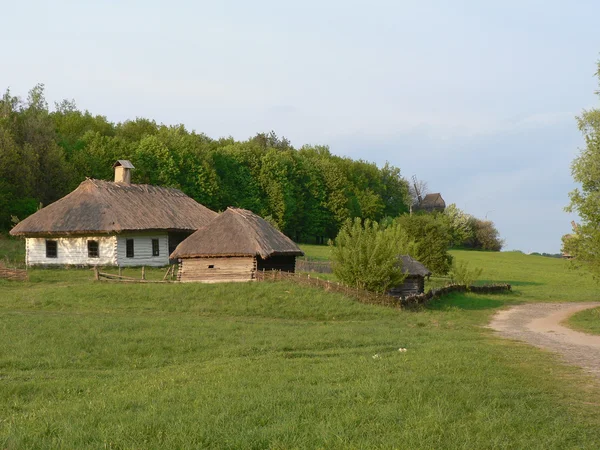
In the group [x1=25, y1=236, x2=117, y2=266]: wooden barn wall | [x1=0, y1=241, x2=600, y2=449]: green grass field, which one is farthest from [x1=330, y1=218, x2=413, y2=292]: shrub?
[x1=25, y1=236, x2=117, y2=266]: wooden barn wall

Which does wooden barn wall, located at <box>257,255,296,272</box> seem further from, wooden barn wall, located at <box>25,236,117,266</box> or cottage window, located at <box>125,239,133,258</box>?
wooden barn wall, located at <box>25,236,117,266</box>

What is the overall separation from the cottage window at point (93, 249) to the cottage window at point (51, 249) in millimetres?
2246

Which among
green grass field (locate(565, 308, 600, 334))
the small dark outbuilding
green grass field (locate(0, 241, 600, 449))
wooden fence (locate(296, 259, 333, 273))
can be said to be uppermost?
the small dark outbuilding

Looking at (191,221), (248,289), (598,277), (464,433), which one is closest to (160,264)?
(191,221)

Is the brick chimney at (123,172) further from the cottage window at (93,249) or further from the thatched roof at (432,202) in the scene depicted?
the thatched roof at (432,202)

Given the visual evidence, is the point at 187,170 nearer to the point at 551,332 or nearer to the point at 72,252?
the point at 72,252

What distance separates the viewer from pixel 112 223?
4041cm

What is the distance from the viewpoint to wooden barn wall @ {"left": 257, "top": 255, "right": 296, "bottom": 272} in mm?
34681

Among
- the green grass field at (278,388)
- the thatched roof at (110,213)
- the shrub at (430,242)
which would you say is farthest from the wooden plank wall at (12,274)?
the shrub at (430,242)

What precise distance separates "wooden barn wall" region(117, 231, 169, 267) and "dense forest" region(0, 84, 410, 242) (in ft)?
53.5

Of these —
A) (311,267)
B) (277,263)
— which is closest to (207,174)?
(311,267)

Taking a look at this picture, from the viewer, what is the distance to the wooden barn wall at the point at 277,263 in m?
34.7

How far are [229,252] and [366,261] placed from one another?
708 cm

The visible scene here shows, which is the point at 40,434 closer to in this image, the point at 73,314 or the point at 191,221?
the point at 73,314
